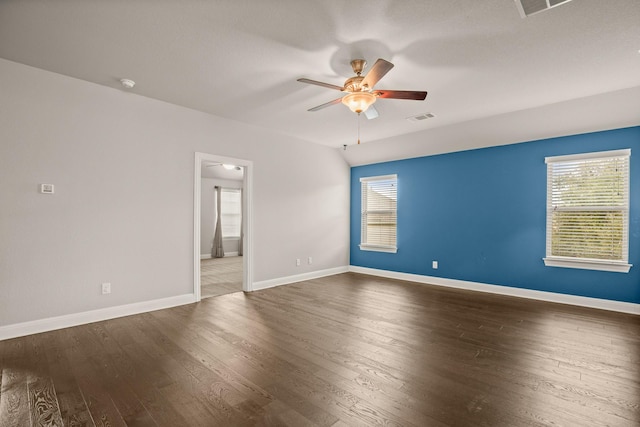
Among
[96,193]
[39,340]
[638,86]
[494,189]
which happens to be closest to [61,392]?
[39,340]

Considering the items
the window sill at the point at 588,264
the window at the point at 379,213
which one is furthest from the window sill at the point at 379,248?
the window sill at the point at 588,264

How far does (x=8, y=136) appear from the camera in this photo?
120 inches

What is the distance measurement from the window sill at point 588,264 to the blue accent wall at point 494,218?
0.23 ft

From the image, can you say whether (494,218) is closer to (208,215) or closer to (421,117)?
(421,117)

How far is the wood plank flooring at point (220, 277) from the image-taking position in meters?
5.14

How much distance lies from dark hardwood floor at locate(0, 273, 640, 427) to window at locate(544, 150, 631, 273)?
2.51ft

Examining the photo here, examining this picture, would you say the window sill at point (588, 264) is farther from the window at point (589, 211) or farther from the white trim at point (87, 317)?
the white trim at point (87, 317)

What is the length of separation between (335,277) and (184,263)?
10.2 feet

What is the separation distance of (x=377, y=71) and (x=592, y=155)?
149 inches

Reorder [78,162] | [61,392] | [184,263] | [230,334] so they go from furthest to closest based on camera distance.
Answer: [184,263], [78,162], [230,334], [61,392]

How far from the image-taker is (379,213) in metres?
6.68

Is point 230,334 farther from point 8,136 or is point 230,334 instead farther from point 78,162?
point 8,136

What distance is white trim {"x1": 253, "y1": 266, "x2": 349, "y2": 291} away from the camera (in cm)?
527

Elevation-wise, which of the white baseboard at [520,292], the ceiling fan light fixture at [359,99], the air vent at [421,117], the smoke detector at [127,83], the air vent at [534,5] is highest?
the air vent at [421,117]
